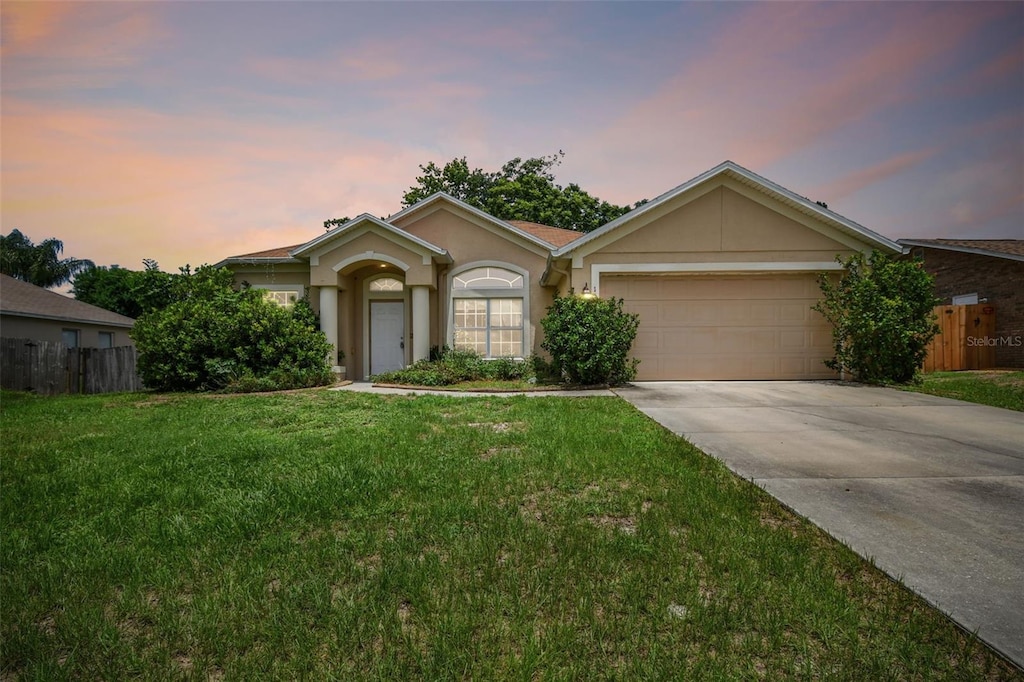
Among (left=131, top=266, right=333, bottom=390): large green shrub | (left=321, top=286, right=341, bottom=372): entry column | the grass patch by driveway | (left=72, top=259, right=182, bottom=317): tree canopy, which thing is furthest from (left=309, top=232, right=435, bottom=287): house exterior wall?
(left=72, top=259, right=182, bottom=317): tree canopy

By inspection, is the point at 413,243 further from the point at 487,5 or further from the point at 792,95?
the point at 792,95

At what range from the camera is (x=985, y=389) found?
28.1 feet

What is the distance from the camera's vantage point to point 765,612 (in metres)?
1.97

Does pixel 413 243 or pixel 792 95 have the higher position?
pixel 792 95

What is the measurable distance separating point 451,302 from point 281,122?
19.5ft

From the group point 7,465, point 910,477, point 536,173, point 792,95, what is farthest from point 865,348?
point 536,173

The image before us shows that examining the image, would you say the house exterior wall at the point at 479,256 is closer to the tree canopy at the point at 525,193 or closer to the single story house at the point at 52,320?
the single story house at the point at 52,320

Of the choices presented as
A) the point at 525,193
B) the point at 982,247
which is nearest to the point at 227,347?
the point at 525,193

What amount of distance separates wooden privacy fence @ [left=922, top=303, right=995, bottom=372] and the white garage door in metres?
6.53

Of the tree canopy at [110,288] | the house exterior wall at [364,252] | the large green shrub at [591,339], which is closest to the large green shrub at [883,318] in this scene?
the large green shrub at [591,339]

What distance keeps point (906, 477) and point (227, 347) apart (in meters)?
11.9

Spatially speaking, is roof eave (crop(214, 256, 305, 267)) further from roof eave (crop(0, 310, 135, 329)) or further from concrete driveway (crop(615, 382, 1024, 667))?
concrete driveway (crop(615, 382, 1024, 667))

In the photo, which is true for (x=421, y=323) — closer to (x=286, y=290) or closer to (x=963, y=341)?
(x=286, y=290)

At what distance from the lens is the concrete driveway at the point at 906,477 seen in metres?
2.18
